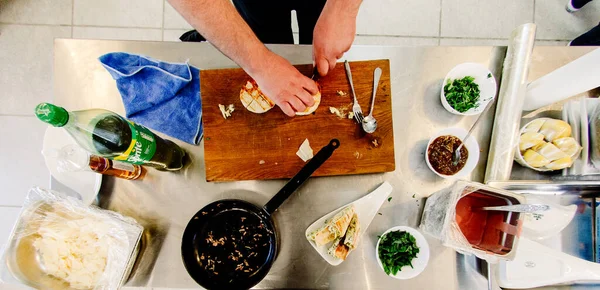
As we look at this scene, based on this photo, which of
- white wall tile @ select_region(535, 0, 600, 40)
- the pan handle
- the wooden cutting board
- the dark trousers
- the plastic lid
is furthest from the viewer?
white wall tile @ select_region(535, 0, 600, 40)

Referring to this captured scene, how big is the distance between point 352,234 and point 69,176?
854mm

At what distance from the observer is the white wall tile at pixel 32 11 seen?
1.82 metres

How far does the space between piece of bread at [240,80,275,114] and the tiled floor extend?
40.2 inches

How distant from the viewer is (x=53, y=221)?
0.87m

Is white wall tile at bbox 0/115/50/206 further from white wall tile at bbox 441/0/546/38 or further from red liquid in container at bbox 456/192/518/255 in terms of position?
white wall tile at bbox 441/0/546/38

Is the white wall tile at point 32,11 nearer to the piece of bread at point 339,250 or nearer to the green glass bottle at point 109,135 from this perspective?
the green glass bottle at point 109,135

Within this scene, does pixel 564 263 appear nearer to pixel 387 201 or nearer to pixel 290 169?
pixel 387 201

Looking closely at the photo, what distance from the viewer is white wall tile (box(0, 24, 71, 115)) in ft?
5.90

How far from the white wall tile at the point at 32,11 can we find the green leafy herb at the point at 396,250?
2.07 meters

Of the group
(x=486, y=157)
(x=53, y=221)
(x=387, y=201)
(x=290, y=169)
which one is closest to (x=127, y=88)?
(x=53, y=221)

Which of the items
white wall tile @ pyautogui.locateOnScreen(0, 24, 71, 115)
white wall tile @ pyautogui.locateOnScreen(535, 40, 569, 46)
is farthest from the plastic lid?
white wall tile @ pyautogui.locateOnScreen(535, 40, 569, 46)

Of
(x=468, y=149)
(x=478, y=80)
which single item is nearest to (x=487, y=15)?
(x=478, y=80)

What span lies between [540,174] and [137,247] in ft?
4.13

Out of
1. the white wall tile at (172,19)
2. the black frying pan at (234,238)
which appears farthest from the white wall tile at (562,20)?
the white wall tile at (172,19)
